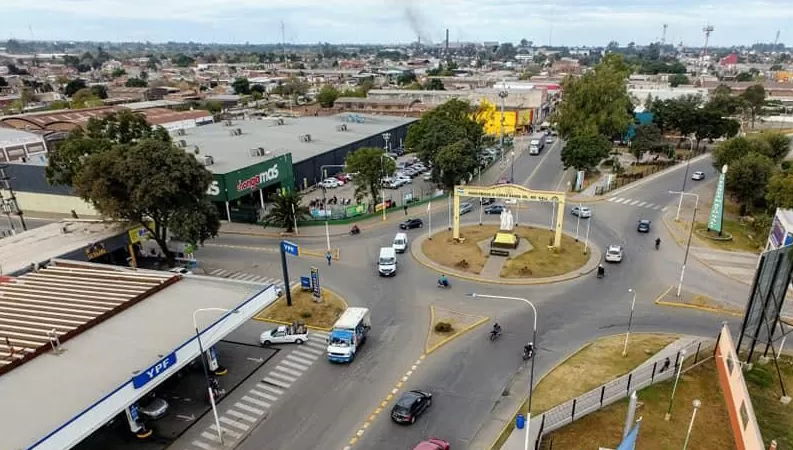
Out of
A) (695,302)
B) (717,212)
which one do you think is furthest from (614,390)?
(717,212)

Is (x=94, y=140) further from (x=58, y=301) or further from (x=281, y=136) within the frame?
(x=281, y=136)

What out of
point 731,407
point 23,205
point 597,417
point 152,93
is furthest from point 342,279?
point 152,93

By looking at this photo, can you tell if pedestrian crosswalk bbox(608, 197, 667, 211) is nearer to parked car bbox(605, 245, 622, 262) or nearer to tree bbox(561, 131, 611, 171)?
tree bbox(561, 131, 611, 171)

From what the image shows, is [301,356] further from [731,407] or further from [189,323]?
[731,407]

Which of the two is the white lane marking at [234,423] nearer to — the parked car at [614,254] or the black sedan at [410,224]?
the black sedan at [410,224]

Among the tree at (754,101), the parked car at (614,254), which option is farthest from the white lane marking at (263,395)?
the tree at (754,101)
